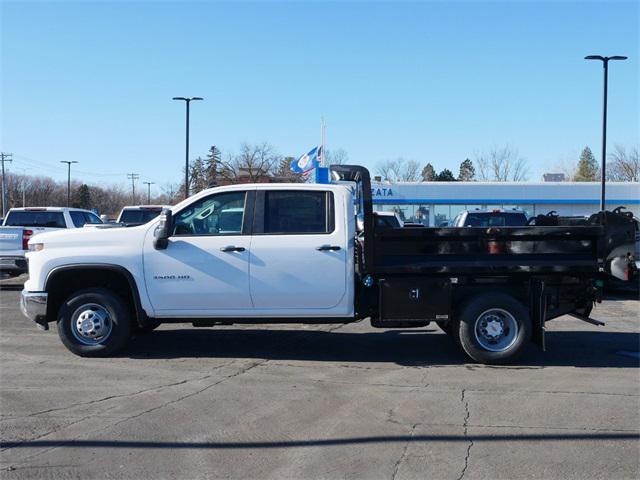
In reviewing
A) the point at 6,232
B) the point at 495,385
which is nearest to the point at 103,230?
the point at 495,385

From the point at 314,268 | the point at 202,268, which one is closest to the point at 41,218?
the point at 202,268

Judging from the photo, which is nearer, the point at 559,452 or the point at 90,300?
the point at 559,452

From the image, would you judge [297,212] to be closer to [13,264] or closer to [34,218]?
[13,264]

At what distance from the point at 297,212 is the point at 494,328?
270 cm

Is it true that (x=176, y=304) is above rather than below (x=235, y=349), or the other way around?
above

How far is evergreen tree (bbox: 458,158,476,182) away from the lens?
287ft

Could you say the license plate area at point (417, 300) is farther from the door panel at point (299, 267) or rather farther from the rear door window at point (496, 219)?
the rear door window at point (496, 219)

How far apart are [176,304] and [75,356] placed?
151cm

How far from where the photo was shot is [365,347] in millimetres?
8922

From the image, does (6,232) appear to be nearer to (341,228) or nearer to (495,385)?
(341,228)

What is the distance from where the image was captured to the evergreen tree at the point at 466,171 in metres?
87.5

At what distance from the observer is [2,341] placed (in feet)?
30.1

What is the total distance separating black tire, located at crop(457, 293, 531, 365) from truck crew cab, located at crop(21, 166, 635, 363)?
1cm

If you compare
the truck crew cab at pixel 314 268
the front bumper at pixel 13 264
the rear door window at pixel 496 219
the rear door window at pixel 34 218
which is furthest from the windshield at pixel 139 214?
the truck crew cab at pixel 314 268
